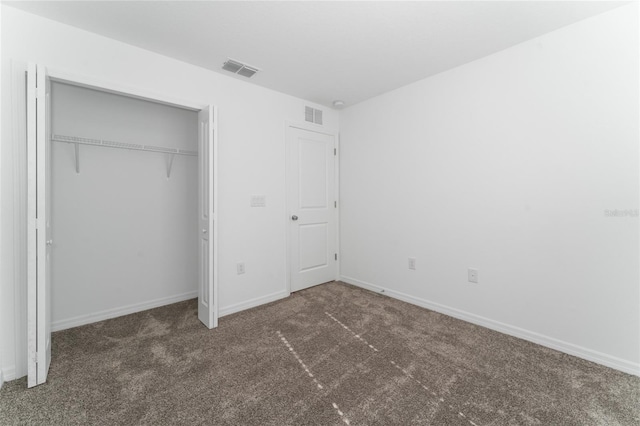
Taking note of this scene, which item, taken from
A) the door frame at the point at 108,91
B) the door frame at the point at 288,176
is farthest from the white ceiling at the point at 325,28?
the door frame at the point at 288,176

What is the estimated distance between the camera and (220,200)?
281 cm

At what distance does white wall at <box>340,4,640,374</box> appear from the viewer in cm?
192

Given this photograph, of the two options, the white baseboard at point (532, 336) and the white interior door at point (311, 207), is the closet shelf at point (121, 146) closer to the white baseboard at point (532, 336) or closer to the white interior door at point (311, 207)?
the white interior door at point (311, 207)

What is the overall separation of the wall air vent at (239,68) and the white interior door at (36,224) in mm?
1354

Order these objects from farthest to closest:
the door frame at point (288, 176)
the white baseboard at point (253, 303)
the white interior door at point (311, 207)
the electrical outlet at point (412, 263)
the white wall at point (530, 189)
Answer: the white interior door at point (311, 207) < the door frame at point (288, 176) < the electrical outlet at point (412, 263) < the white baseboard at point (253, 303) < the white wall at point (530, 189)

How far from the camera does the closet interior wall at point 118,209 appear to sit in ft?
8.39

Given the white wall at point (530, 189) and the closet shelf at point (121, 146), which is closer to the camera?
the white wall at point (530, 189)

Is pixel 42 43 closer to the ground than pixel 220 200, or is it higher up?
higher up

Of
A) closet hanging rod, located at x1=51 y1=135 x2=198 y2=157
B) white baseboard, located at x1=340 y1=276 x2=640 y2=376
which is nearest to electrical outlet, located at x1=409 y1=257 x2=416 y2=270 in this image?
white baseboard, located at x1=340 y1=276 x2=640 y2=376

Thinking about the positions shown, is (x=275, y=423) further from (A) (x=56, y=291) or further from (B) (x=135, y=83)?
(B) (x=135, y=83)

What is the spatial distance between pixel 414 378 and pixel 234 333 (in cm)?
155

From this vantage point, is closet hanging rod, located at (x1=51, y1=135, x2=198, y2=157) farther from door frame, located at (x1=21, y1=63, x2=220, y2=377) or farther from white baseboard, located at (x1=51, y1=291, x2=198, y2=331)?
white baseboard, located at (x1=51, y1=291, x2=198, y2=331)

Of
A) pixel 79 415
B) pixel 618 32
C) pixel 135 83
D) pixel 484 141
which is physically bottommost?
pixel 79 415

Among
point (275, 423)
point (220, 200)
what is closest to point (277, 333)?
point (275, 423)
